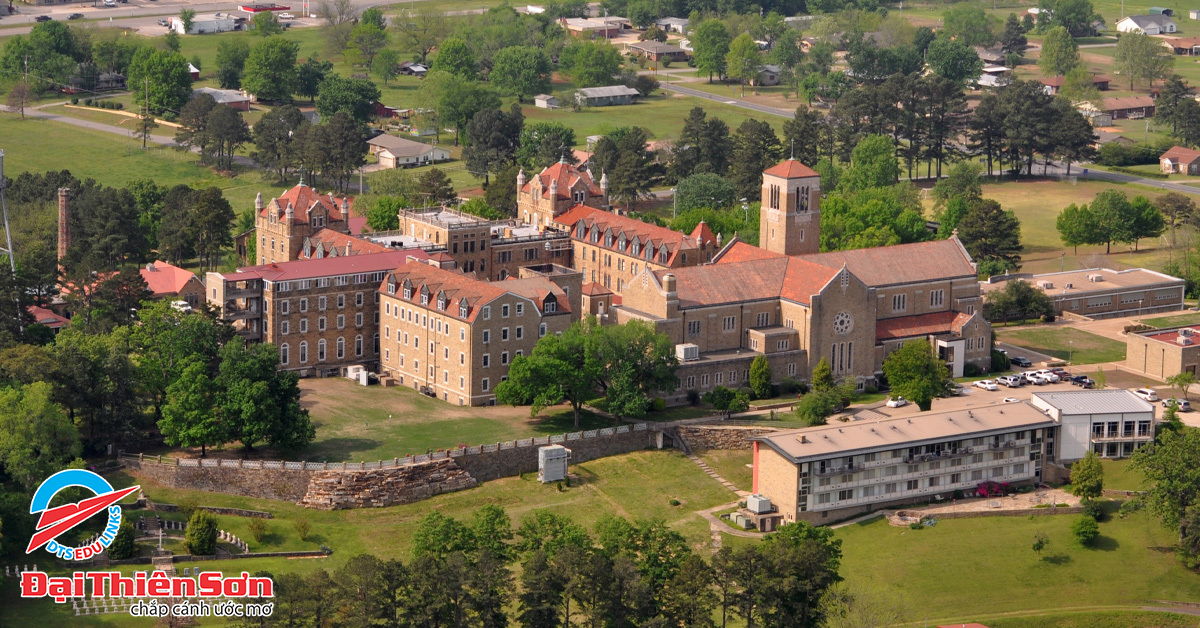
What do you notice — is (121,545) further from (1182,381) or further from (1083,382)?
(1182,381)

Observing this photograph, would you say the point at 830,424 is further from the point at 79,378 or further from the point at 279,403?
the point at 79,378

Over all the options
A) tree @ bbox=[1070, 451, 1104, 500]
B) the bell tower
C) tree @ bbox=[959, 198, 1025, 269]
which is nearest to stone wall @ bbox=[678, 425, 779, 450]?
tree @ bbox=[1070, 451, 1104, 500]

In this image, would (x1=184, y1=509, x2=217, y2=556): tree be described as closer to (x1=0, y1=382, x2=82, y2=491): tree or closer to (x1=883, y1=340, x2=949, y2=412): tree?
(x1=0, y1=382, x2=82, y2=491): tree

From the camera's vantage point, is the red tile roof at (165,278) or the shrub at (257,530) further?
the red tile roof at (165,278)

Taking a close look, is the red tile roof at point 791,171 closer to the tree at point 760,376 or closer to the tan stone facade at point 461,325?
the tree at point 760,376

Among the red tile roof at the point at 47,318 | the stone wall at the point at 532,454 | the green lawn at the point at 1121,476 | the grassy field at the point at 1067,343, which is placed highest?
the red tile roof at the point at 47,318

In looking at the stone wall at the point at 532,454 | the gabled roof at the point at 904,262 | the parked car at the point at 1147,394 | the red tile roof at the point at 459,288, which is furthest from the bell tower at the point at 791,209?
the parked car at the point at 1147,394

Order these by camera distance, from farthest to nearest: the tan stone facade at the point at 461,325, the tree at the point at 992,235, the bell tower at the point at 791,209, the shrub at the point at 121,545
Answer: the tree at the point at 992,235, the bell tower at the point at 791,209, the tan stone facade at the point at 461,325, the shrub at the point at 121,545

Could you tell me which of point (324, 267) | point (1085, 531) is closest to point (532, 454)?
point (324, 267)
